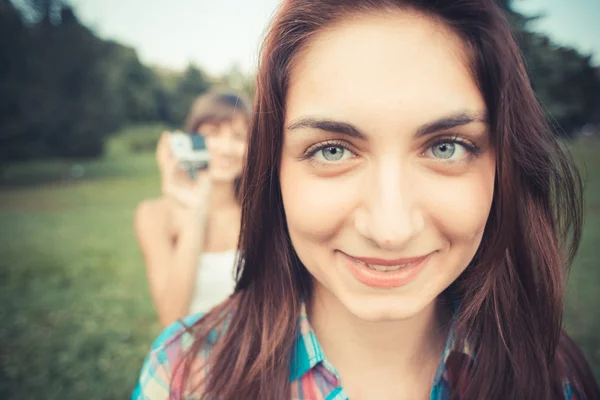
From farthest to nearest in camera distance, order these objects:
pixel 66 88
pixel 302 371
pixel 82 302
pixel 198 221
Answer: pixel 66 88
pixel 82 302
pixel 198 221
pixel 302 371

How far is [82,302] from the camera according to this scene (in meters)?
4.88

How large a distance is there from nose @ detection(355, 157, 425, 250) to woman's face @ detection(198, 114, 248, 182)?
167 cm

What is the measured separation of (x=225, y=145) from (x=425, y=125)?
5.83ft

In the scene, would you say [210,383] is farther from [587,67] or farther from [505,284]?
[587,67]

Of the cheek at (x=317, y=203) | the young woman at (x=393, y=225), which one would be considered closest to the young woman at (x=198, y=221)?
the young woman at (x=393, y=225)

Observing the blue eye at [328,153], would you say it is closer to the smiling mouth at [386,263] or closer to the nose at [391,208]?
the nose at [391,208]

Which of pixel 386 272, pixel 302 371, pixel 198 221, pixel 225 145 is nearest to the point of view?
pixel 386 272

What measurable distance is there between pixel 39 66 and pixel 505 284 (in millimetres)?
17842

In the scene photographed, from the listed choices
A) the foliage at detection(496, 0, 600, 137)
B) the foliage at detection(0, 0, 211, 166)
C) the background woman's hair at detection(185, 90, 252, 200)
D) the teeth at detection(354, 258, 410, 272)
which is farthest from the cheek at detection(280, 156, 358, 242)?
the foliage at detection(0, 0, 211, 166)

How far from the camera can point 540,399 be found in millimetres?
1056

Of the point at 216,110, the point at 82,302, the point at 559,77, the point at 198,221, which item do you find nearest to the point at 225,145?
the point at 216,110

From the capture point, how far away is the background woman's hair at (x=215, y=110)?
2.42 metres

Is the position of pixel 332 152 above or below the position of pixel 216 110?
below

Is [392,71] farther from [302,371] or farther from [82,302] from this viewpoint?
[82,302]
